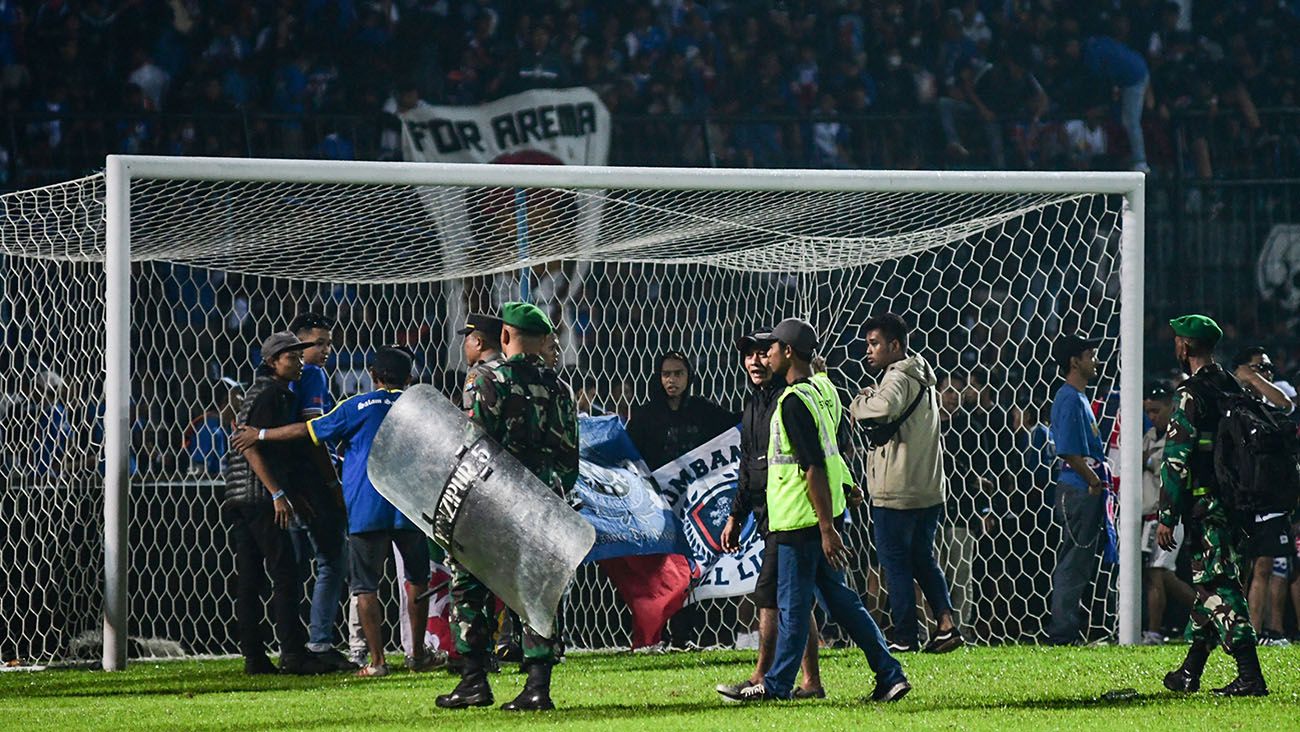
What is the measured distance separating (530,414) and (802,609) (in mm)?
1200

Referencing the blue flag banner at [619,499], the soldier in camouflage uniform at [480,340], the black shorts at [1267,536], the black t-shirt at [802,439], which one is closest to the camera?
the black t-shirt at [802,439]

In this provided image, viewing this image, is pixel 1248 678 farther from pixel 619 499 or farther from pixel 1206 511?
pixel 619 499

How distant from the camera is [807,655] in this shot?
6.52 meters

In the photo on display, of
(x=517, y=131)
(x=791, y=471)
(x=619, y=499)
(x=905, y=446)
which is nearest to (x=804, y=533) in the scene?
(x=791, y=471)

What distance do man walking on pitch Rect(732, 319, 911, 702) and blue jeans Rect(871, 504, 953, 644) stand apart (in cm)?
213

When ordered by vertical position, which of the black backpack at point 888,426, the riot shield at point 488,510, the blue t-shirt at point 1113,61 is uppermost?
the blue t-shirt at point 1113,61

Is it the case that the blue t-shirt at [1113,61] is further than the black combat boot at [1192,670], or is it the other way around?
the blue t-shirt at [1113,61]

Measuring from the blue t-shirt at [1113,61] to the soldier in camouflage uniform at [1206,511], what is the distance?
9343 mm

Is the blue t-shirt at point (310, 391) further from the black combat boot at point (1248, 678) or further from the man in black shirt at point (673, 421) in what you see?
the black combat boot at point (1248, 678)

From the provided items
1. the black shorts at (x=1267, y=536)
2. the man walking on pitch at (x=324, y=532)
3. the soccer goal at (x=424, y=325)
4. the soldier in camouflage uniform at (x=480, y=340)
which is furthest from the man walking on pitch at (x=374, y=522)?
the black shorts at (x=1267, y=536)

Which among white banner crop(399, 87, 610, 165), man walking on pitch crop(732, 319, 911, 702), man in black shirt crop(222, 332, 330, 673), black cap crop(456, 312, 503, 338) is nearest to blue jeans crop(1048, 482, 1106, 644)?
man walking on pitch crop(732, 319, 911, 702)

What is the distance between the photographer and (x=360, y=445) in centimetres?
766

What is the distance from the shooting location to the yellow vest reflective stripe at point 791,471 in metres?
6.04

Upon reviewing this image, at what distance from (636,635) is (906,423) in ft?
6.02
